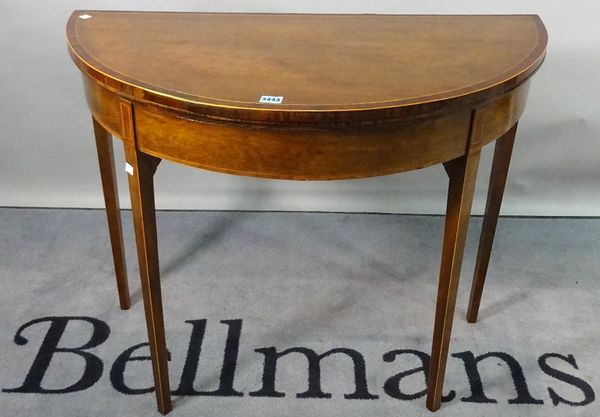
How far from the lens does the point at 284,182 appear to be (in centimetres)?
228

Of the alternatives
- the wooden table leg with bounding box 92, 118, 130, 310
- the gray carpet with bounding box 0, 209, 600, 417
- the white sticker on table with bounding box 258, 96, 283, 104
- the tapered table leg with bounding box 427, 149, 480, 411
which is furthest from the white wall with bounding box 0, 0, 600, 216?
the white sticker on table with bounding box 258, 96, 283, 104

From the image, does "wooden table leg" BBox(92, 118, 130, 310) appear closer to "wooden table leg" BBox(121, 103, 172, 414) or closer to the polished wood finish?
"wooden table leg" BBox(121, 103, 172, 414)

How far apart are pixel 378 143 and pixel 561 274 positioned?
3.50ft

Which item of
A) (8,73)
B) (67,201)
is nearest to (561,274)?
(67,201)

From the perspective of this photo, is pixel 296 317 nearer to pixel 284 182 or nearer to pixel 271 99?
pixel 284 182

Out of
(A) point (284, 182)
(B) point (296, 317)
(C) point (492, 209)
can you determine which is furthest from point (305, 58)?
(A) point (284, 182)

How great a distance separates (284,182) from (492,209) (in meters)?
0.77

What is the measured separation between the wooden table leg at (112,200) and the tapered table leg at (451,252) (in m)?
0.75

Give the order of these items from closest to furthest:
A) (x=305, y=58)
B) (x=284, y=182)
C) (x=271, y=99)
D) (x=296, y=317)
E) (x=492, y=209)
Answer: (x=271, y=99) < (x=305, y=58) < (x=492, y=209) < (x=296, y=317) < (x=284, y=182)

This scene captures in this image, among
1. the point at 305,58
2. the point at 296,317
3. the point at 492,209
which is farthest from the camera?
the point at 296,317

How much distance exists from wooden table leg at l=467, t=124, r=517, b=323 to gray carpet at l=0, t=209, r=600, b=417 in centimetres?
8

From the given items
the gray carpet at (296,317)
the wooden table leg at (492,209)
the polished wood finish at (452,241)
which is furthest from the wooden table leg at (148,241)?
the wooden table leg at (492,209)

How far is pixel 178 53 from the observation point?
1.34 m

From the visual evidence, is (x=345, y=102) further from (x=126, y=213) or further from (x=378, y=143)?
(x=126, y=213)
